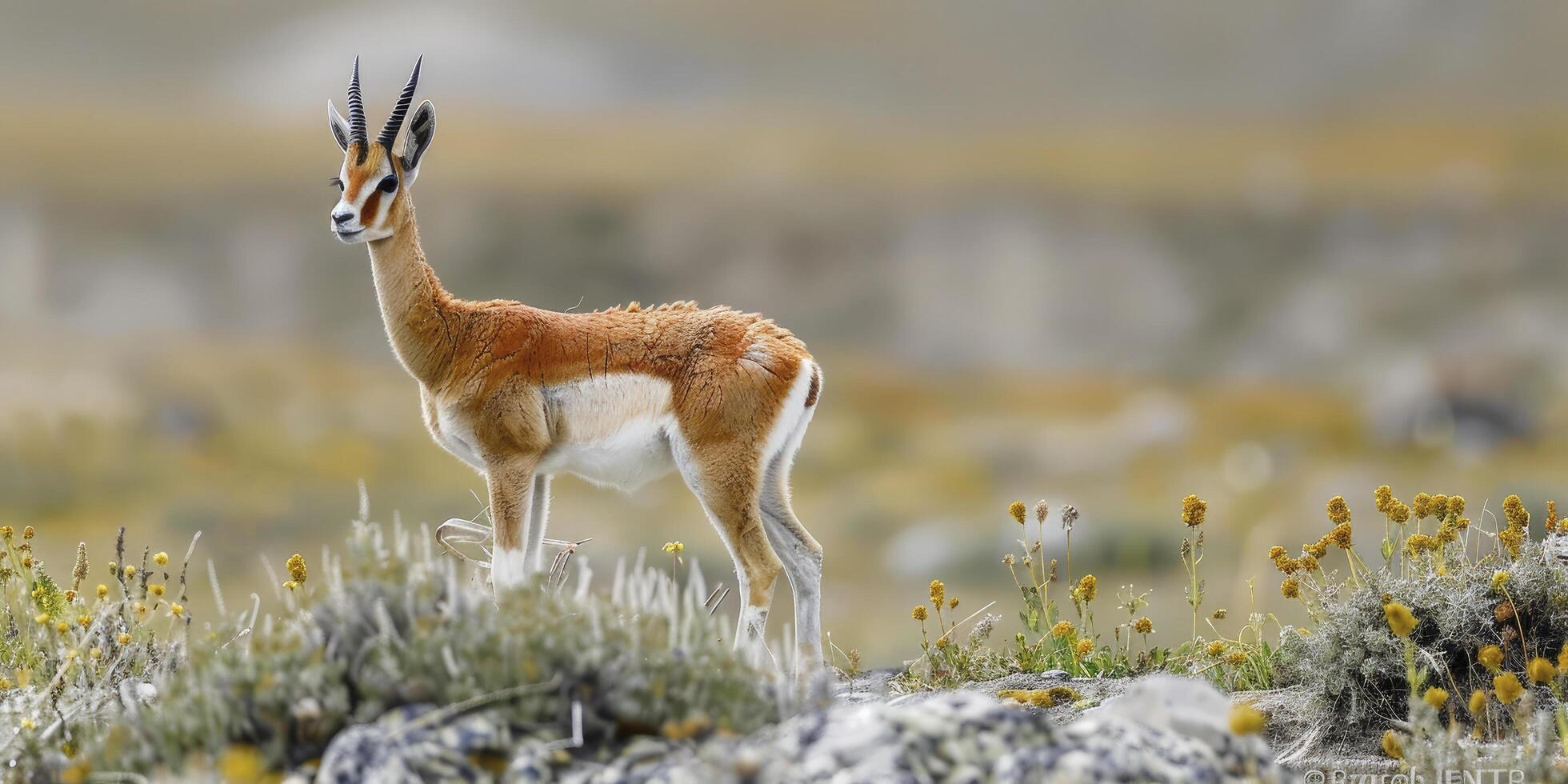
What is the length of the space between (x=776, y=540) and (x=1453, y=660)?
4.01 m

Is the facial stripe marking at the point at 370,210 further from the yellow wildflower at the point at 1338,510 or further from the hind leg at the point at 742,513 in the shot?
the yellow wildflower at the point at 1338,510

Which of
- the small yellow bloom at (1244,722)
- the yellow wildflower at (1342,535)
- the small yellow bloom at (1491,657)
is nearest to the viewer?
the small yellow bloom at (1244,722)

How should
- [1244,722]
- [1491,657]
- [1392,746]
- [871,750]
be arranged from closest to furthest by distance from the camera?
[871,750], [1244,722], [1392,746], [1491,657]

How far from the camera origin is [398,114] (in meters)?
8.04

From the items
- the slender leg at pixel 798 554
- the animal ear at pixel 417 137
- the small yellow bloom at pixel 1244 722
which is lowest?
the small yellow bloom at pixel 1244 722

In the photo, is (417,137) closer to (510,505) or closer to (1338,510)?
(510,505)

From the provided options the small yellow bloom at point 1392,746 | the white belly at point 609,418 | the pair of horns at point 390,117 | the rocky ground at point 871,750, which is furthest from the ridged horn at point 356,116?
the small yellow bloom at point 1392,746

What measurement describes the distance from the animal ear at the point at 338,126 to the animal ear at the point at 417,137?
38 centimetres

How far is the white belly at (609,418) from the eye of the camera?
8.16 m

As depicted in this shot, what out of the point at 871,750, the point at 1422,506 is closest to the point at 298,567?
the point at 871,750

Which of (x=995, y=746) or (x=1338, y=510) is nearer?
(x=995, y=746)

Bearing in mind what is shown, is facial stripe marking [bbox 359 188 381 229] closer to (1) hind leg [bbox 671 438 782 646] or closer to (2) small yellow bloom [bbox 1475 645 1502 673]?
(1) hind leg [bbox 671 438 782 646]

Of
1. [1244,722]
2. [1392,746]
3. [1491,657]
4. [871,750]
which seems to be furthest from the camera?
[1491,657]

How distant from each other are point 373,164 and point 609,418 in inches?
80.7
